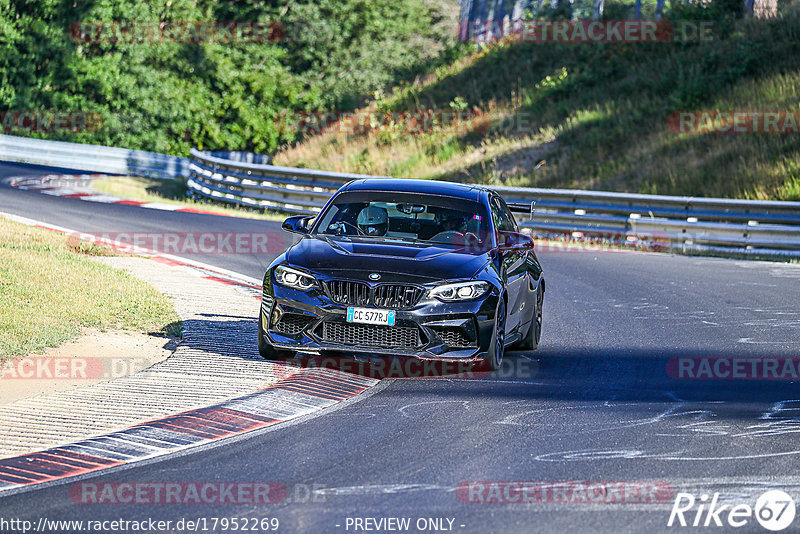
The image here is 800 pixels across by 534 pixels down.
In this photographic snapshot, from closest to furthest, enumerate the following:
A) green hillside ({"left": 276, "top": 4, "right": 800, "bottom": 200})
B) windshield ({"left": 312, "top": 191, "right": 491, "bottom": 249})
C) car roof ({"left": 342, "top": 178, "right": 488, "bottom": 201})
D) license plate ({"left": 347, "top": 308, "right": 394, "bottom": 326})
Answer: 1. license plate ({"left": 347, "top": 308, "right": 394, "bottom": 326})
2. windshield ({"left": 312, "top": 191, "right": 491, "bottom": 249})
3. car roof ({"left": 342, "top": 178, "right": 488, "bottom": 201})
4. green hillside ({"left": 276, "top": 4, "right": 800, "bottom": 200})

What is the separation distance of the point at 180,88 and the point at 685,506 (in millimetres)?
45533

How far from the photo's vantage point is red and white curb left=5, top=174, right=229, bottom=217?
2679 centimetres

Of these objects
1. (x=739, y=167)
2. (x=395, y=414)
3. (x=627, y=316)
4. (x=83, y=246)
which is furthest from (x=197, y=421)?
(x=739, y=167)

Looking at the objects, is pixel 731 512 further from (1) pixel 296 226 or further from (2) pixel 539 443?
(1) pixel 296 226

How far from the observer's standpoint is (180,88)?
4925 centimetres

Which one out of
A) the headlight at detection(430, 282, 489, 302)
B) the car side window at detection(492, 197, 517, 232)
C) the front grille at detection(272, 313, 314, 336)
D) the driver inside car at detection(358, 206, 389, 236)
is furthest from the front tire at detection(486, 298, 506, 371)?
the front grille at detection(272, 313, 314, 336)

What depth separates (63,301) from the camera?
11.9m

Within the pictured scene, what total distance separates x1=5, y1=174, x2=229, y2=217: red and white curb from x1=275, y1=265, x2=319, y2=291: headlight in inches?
614

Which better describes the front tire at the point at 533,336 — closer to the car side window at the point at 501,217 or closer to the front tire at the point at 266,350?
the car side window at the point at 501,217

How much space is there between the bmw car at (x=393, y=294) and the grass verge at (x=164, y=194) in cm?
1512

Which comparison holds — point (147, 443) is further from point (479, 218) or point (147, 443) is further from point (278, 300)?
point (479, 218)

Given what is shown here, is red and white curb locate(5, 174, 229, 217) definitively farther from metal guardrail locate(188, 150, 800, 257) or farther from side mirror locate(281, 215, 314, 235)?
side mirror locate(281, 215, 314, 235)

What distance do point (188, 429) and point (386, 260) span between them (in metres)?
2.65

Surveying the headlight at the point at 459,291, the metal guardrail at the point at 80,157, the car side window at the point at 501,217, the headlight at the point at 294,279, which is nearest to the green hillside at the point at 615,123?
the metal guardrail at the point at 80,157
